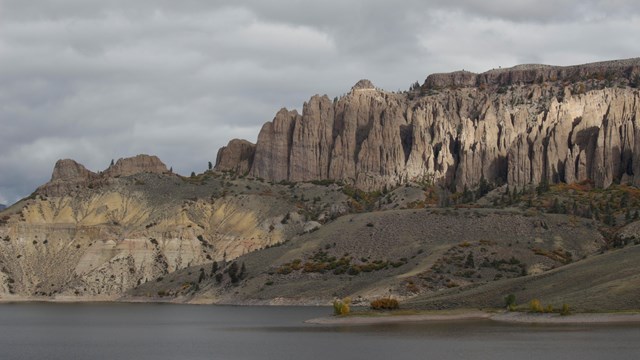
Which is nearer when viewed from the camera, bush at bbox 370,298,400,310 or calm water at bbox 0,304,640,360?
calm water at bbox 0,304,640,360

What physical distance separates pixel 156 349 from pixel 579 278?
59668 mm

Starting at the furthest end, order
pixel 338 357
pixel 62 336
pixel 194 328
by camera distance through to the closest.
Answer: pixel 194 328 → pixel 62 336 → pixel 338 357

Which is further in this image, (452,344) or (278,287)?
(278,287)

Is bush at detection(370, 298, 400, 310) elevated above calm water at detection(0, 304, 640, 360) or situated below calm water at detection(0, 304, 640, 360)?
above

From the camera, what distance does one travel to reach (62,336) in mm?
120500

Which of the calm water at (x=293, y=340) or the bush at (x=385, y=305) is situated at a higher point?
the bush at (x=385, y=305)

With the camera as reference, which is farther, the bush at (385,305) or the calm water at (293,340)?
the bush at (385,305)

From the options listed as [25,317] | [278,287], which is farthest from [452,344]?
[278,287]

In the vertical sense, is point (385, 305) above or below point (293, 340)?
above

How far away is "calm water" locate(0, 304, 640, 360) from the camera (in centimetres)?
9056

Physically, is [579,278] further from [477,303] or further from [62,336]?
[62,336]

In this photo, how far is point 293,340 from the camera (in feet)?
356

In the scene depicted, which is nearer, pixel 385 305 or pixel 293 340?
pixel 293 340

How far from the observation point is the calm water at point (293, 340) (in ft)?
297
